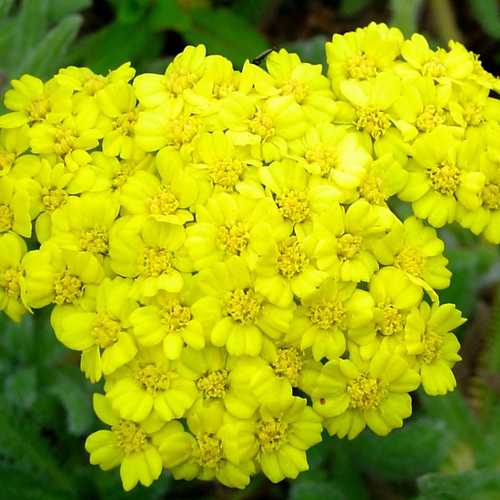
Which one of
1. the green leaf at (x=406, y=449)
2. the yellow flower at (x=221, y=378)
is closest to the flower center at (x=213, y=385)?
the yellow flower at (x=221, y=378)

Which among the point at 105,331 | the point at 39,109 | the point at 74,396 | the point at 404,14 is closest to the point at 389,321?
the point at 105,331

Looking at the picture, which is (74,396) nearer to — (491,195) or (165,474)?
(165,474)

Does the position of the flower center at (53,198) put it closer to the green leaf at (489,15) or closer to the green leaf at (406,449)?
the green leaf at (406,449)

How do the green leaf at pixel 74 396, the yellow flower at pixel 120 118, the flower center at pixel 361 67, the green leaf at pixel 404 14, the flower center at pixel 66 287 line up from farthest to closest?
the green leaf at pixel 404 14 < the green leaf at pixel 74 396 < the flower center at pixel 361 67 < the yellow flower at pixel 120 118 < the flower center at pixel 66 287

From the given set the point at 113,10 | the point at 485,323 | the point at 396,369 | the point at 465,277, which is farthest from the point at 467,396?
the point at 113,10

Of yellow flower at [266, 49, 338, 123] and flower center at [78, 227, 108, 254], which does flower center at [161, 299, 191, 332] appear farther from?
yellow flower at [266, 49, 338, 123]

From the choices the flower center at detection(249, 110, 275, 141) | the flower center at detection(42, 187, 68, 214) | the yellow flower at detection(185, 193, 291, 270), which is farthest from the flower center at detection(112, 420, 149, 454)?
the flower center at detection(249, 110, 275, 141)
